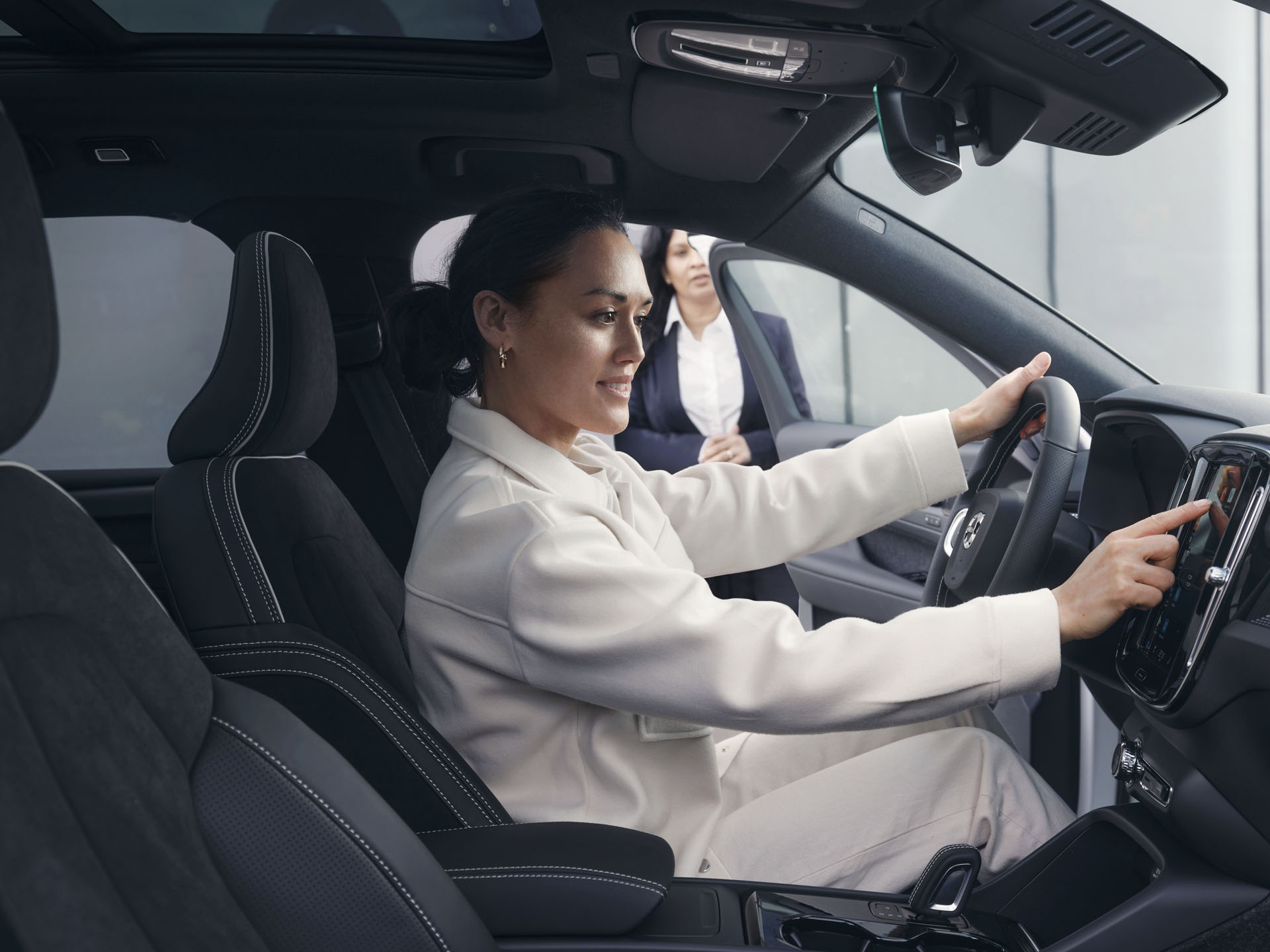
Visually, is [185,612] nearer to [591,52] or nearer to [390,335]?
[390,335]

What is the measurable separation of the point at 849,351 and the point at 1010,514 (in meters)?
2.85

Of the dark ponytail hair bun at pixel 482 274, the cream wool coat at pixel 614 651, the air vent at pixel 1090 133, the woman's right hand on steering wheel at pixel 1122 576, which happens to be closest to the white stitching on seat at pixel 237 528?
the cream wool coat at pixel 614 651

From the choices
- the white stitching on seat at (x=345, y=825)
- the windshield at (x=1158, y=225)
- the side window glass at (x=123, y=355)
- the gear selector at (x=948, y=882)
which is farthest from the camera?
the windshield at (x=1158, y=225)

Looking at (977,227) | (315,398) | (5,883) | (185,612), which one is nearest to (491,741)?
(185,612)

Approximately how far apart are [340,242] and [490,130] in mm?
390

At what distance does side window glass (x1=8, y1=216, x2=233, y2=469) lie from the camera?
2.41 m

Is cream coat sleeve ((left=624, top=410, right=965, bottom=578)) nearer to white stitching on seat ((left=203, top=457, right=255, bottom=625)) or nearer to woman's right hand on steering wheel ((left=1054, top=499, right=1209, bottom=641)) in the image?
woman's right hand on steering wheel ((left=1054, top=499, right=1209, bottom=641))

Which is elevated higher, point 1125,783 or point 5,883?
point 5,883

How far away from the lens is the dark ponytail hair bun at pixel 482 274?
1436 mm

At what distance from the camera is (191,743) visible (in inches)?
32.1

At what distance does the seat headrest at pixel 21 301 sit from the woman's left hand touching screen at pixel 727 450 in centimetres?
233

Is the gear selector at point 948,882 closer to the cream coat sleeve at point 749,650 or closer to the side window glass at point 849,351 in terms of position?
the cream coat sleeve at point 749,650

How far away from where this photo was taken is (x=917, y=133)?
1279mm

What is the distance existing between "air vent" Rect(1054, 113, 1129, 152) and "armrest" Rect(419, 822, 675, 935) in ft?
3.28
